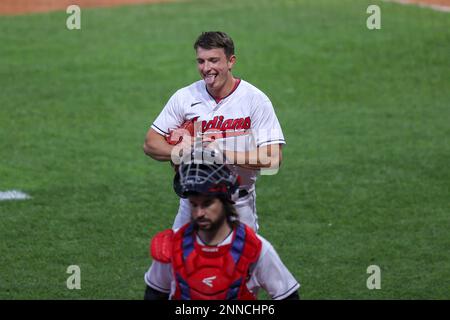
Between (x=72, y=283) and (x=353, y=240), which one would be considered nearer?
(x=72, y=283)

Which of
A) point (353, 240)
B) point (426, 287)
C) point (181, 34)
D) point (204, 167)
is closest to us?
point (204, 167)

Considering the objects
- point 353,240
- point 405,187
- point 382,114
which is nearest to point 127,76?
point 382,114

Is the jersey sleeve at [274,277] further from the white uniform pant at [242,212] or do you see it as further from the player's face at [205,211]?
the white uniform pant at [242,212]

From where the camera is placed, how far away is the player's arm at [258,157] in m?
6.36

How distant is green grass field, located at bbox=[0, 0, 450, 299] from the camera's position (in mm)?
9281

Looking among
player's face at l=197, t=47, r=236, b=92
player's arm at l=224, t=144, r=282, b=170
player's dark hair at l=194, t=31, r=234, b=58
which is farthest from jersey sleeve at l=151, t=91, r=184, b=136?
player's arm at l=224, t=144, r=282, b=170

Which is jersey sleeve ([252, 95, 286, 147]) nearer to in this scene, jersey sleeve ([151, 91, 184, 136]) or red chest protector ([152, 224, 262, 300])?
jersey sleeve ([151, 91, 184, 136])

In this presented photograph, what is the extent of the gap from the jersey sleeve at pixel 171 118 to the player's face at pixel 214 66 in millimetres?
279

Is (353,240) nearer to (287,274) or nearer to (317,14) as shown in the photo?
(287,274)

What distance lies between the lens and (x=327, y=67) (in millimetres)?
17672

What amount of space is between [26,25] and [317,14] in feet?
20.7

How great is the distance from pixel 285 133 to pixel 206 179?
9.33 meters

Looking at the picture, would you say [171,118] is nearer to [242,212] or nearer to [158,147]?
[158,147]

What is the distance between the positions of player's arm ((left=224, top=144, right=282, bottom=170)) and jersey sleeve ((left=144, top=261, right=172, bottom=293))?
138 cm
